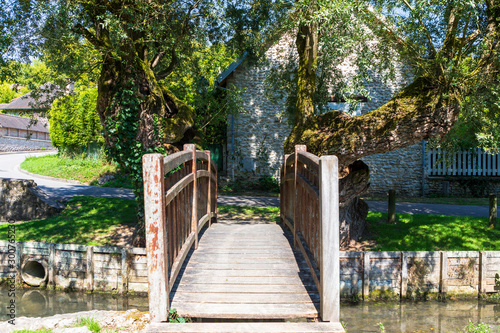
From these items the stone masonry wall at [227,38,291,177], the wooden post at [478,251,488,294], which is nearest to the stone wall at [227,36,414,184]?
the stone masonry wall at [227,38,291,177]

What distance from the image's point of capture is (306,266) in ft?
16.7

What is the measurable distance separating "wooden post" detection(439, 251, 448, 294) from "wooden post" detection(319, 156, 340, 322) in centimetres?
569

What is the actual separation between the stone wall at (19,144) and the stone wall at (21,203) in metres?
34.6

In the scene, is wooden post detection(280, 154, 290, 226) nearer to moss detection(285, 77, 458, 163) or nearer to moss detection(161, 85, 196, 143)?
moss detection(285, 77, 458, 163)

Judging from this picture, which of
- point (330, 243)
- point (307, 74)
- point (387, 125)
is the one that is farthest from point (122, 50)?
point (330, 243)

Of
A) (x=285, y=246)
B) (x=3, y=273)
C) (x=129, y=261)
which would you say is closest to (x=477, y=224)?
(x=285, y=246)

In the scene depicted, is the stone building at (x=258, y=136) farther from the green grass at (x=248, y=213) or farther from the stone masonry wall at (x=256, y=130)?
the green grass at (x=248, y=213)

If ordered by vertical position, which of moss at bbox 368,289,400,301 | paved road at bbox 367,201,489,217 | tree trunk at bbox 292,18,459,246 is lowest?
moss at bbox 368,289,400,301

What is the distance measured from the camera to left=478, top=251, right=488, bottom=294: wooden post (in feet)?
27.7

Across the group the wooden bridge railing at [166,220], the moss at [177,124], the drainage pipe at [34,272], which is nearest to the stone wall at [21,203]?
the drainage pipe at [34,272]

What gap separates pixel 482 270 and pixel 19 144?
47.9 meters

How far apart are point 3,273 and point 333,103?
13.8 meters

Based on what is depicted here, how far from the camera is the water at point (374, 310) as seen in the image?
A: 731 centimetres

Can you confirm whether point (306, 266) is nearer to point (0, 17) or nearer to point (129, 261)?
point (129, 261)
